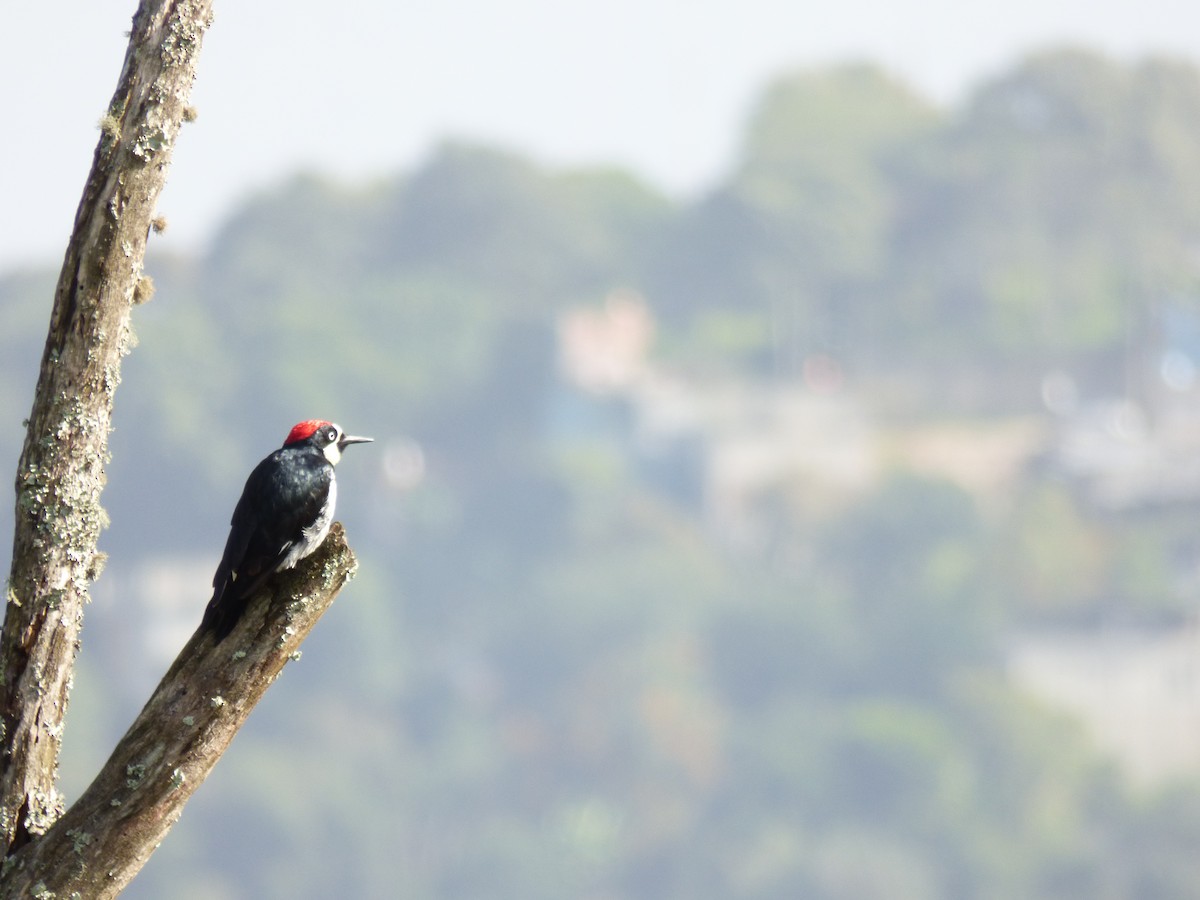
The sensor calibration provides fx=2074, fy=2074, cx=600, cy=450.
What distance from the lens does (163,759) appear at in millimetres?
4199

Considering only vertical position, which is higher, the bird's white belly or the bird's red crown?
the bird's red crown

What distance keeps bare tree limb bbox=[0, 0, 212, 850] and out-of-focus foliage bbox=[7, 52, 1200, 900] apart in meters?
71.0

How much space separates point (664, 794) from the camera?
266 ft

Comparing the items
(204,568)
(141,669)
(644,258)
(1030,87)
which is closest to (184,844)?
(141,669)

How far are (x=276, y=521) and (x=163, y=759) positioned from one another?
0.62m

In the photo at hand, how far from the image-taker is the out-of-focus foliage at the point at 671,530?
78250mm

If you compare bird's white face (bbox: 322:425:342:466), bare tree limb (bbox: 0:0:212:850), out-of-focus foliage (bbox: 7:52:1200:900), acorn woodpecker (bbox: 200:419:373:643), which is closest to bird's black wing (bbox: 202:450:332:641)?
acorn woodpecker (bbox: 200:419:373:643)

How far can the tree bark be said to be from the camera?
416 cm

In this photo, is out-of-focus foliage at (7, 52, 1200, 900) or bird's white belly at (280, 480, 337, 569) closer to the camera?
bird's white belly at (280, 480, 337, 569)

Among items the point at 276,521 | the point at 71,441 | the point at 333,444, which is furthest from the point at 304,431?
the point at 71,441

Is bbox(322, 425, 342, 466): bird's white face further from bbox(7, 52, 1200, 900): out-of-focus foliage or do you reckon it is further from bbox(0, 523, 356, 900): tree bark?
bbox(7, 52, 1200, 900): out-of-focus foliage

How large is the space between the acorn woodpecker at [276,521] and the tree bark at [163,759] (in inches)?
2.4

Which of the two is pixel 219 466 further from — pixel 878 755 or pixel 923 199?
pixel 923 199

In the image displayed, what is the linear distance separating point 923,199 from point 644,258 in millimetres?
16275
